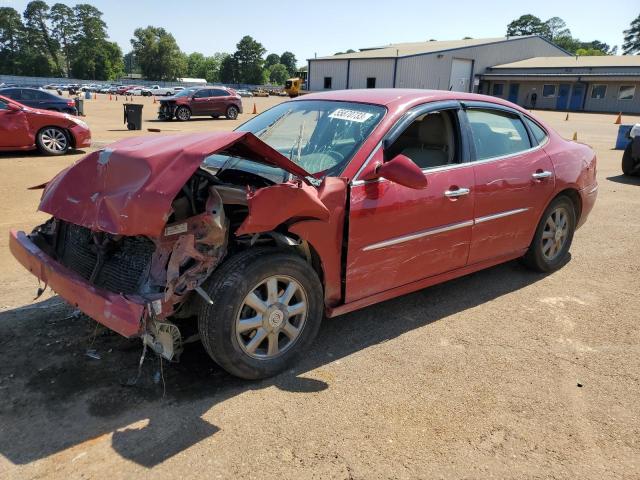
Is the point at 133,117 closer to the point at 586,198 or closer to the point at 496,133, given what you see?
the point at 496,133

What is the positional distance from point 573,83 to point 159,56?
311ft

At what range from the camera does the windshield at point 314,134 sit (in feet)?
11.0

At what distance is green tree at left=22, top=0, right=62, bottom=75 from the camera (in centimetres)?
11000

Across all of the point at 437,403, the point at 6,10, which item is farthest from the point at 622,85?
the point at 6,10

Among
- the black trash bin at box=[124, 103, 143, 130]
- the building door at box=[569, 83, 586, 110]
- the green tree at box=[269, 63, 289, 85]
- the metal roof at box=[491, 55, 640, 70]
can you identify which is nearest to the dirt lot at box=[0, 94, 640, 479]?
the black trash bin at box=[124, 103, 143, 130]

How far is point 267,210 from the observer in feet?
8.91

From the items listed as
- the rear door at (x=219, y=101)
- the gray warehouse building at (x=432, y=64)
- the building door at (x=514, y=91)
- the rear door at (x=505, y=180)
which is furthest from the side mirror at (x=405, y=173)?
the building door at (x=514, y=91)

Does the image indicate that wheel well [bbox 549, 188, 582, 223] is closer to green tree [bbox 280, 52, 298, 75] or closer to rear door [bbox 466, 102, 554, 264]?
rear door [bbox 466, 102, 554, 264]

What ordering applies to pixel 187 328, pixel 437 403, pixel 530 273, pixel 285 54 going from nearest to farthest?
pixel 437 403 < pixel 187 328 < pixel 530 273 < pixel 285 54

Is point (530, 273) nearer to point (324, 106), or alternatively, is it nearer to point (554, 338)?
point (554, 338)

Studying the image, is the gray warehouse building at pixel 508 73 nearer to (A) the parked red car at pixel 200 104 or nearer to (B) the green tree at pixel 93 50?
(A) the parked red car at pixel 200 104

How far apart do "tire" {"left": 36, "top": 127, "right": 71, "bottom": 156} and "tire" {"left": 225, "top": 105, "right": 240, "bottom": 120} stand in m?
14.3

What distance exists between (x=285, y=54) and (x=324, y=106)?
604 ft

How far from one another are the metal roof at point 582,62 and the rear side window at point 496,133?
4600 cm
